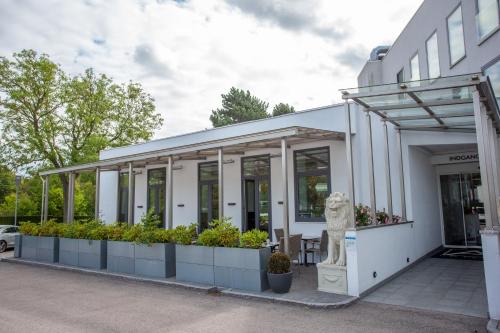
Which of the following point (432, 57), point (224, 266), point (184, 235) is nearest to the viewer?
point (224, 266)

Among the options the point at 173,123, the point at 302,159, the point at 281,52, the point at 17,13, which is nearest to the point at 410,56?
the point at 281,52

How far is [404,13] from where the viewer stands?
14.1 m

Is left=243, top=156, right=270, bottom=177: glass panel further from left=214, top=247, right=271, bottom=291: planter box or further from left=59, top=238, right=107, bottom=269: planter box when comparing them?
left=59, top=238, right=107, bottom=269: planter box

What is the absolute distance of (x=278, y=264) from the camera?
6.18 meters

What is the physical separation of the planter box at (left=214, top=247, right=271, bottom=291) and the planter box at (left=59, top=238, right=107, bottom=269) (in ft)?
12.9

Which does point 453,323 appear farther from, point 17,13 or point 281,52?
point 17,13

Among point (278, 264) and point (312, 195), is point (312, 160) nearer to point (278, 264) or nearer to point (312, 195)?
point (312, 195)

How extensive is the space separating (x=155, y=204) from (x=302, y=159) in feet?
22.1

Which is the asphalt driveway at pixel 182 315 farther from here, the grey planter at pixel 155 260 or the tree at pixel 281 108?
the tree at pixel 281 108

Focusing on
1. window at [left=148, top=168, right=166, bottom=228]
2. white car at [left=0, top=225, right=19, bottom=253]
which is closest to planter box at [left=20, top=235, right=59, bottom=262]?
window at [left=148, top=168, right=166, bottom=228]

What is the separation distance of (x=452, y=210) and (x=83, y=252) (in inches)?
424

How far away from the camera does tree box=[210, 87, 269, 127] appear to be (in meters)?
31.8

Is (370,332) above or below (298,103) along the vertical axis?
below

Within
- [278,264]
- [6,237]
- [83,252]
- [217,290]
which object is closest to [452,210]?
[278,264]
